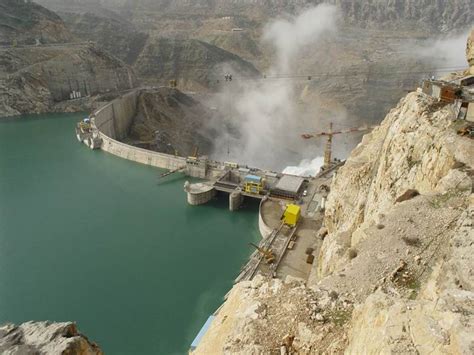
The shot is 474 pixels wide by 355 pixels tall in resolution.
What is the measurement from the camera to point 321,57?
114562mm

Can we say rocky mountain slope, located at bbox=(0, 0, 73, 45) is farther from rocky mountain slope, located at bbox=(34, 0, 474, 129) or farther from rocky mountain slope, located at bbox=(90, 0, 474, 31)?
rocky mountain slope, located at bbox=(90, 0, 474, 31)

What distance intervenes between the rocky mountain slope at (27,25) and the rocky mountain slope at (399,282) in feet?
278

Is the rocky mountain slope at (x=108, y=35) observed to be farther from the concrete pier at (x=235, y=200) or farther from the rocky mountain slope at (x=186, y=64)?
the concrete pier at (x=235, y=200)

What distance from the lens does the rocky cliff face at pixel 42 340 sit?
30.2ft

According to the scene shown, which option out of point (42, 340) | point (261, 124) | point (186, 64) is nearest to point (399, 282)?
point (42, 340)

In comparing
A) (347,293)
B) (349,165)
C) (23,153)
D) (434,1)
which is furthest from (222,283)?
(434,1)

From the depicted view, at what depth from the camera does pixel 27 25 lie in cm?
8406

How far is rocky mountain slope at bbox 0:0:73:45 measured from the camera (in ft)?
262

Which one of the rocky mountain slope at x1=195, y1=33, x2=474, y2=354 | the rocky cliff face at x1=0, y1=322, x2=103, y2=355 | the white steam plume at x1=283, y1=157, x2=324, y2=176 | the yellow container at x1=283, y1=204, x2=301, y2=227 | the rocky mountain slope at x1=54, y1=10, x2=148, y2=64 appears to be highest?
the rocky mountain slope at x1=54, y1=10, x2=148, y2=64

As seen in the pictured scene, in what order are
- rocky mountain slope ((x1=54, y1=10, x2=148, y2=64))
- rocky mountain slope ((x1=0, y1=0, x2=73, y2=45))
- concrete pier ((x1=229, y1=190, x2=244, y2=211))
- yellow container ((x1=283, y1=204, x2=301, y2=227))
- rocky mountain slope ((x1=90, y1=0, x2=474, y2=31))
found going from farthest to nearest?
1. rocky mountain slope ((x1=90, y1=0, x2=474, y2=31))
2. rocky mountain slope ((x1=54, y1=10, x2=148, y2=64))
3. rocky mountain slope ((x1=0, y1=0, x2=73, y2=45))
4. concrete pier ((x1=229, y1=190, x2=244, y2=211))
5. yellow container ((x1=283, y1=204, x2=301, y2=227))

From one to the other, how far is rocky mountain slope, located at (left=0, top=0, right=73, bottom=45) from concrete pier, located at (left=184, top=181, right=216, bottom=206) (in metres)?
61.6

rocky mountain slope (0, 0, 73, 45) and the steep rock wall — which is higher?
rocky mountain slope (0, 0, 73, 45)

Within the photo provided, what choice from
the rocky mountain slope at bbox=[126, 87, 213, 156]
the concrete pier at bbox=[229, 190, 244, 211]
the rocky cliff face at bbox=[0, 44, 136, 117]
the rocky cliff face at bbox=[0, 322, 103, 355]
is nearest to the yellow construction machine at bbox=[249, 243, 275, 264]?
the concrete pier at bbox=[229, 190, 244, 211]

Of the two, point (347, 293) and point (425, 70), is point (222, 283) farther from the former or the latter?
point (425, 70)
